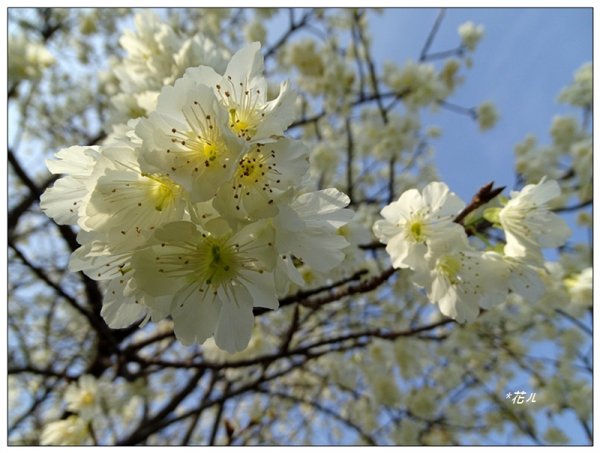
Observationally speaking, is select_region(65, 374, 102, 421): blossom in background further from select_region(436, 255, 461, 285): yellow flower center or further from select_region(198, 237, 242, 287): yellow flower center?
select_region(436, 255, 461, 285): yellow flower center

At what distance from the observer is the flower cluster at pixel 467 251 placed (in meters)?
1.35

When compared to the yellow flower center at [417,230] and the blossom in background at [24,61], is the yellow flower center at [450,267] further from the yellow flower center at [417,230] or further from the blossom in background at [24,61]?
the blossom in background at [24,61]

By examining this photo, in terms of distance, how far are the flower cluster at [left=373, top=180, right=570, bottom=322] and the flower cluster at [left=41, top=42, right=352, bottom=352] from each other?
0.43 m

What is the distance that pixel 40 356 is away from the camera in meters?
4.62

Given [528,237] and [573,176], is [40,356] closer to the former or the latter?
[528,237]

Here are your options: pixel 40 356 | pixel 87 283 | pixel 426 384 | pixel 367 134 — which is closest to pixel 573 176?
pixel 367 134

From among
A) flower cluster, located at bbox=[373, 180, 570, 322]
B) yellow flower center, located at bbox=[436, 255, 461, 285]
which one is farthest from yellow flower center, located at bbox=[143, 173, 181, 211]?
yellow flower center, located at bbox=[436, 255, 461, 285]

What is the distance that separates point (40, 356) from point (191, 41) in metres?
4.03

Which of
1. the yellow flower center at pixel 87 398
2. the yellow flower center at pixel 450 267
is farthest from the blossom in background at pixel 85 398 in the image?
the yellow flower center at pixel 450 267

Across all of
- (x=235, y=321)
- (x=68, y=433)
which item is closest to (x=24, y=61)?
(x=68, y=433)

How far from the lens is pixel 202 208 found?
34.4 inches

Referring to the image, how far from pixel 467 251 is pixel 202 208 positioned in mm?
803

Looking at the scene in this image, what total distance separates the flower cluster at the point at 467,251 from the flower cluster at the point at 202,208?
434 mm

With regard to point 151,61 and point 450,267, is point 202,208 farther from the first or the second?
point 151,61
